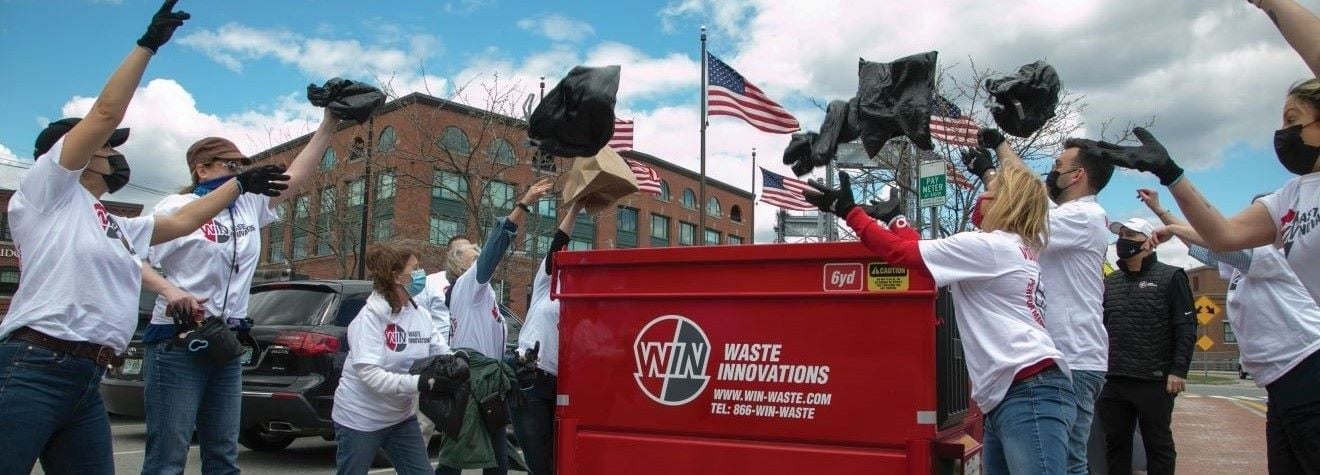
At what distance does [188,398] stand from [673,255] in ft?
6.79

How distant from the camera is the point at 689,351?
352cm

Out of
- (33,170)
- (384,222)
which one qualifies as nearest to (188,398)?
(33,170)

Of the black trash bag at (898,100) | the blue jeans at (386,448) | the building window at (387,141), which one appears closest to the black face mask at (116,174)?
the blue jeans at (386,448)

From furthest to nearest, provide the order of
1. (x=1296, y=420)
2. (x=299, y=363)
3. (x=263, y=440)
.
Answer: (x=263, y=440)
(x=299, y=363)
(x=1296, y=420)

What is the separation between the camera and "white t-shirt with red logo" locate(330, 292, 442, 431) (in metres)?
3.97

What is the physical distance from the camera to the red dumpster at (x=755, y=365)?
10.5 feet

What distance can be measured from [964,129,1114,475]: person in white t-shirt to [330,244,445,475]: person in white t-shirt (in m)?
2.74

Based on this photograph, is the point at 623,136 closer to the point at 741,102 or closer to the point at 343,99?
the point at 741,102

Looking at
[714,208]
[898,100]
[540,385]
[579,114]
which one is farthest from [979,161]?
[714,208]

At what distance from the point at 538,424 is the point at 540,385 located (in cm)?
20

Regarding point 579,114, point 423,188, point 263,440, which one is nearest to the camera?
point 579,114

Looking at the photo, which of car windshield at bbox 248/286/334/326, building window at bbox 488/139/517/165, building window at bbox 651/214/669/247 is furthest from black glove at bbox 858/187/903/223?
building window at bbox 651/214/669/247

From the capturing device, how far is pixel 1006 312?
319 centimetres

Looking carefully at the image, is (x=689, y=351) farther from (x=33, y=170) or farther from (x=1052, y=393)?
(x=33, y=170)
